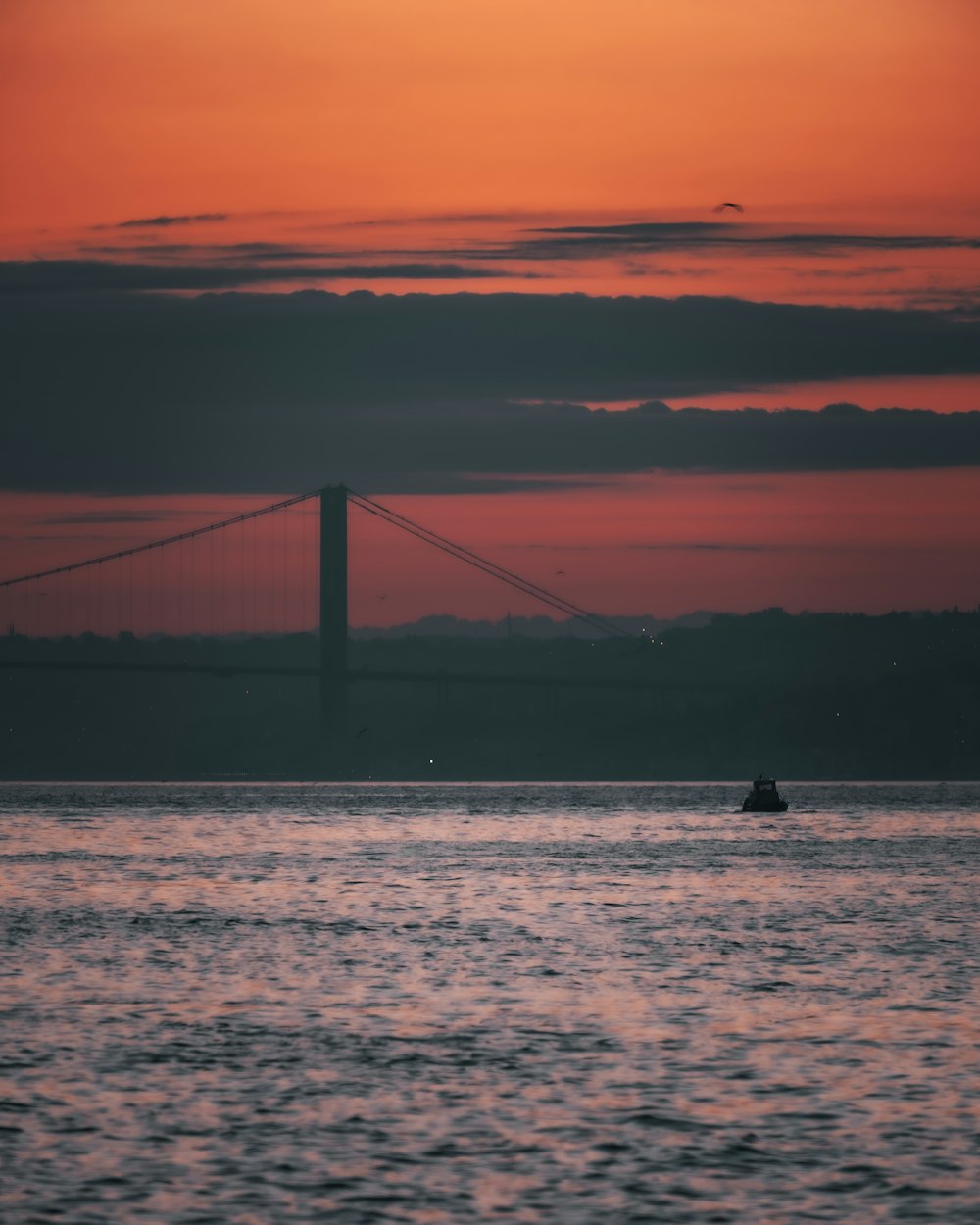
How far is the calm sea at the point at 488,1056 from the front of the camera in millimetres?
16828

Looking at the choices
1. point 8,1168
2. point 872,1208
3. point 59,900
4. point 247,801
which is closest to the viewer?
point 872,1208

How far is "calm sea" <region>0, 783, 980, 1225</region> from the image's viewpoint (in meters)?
16.8

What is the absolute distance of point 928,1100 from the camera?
830 inches

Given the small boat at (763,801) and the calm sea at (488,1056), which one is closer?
the calm sea at (488,1056)

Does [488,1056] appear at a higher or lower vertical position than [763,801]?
higher

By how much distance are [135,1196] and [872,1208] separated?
5761mm

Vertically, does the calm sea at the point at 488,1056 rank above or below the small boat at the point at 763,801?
above

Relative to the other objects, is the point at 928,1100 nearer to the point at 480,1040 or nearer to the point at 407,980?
the point at 480,1040

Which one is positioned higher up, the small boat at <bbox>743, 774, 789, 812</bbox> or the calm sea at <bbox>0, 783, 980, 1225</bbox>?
the calm sea at <bbox>0, 783, 980, 1225</bbox>

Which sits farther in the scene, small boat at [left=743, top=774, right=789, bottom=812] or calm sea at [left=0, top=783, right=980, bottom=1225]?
small boat at [left=743, top=774, right=789, bottom=812]

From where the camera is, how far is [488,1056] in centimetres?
Result: 2427

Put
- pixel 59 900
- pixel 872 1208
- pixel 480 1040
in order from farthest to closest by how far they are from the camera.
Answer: pixel 59 900 < pixel 480 1040 < pixel 872 1208

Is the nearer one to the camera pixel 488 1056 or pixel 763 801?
pixel 488 1056

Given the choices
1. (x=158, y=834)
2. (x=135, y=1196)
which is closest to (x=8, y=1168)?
(x=135, y=1196)
